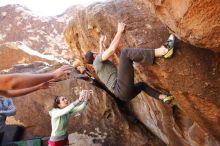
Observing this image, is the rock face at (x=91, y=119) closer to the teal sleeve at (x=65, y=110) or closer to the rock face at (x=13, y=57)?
the teal sleeve at (x=65, y=110)

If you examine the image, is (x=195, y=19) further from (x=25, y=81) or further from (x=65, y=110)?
(x=65, y=110)

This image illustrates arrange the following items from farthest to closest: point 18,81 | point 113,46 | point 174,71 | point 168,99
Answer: point 168,99 → point 174,71 → point 113,46 → point 18,81

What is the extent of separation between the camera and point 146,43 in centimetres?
495

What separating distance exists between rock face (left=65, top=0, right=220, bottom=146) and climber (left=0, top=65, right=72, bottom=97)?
6.29ft

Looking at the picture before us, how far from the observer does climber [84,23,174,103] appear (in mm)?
4418

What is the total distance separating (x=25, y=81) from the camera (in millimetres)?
2074

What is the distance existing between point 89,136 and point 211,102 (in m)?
4.87

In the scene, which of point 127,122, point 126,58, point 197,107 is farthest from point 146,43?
point 127,122

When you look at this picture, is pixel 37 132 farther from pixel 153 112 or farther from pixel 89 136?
pixel 153 112

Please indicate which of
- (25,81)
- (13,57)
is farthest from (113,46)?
(13,57)

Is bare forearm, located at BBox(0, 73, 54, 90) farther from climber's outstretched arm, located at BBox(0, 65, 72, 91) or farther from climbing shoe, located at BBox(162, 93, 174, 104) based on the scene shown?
climbing shoe, located at BBox(162, 93, 174, 104)

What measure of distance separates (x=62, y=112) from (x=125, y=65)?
75.7 inches

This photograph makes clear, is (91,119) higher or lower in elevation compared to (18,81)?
lower

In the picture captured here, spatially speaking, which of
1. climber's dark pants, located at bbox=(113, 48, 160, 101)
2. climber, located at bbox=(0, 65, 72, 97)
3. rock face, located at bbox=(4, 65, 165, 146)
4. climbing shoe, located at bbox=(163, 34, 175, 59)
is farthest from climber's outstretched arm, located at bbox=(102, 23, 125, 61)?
rock face, located at bbox=(4, 65, 165, 146)
